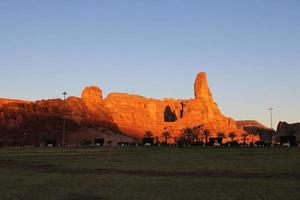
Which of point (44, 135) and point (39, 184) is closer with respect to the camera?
point (39, 184)

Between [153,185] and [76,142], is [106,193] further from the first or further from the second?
[76,142]

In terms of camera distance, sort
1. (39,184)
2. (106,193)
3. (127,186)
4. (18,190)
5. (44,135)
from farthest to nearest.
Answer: (44,135) → (39,184) → (127,186) → (18,190) → (106,193)

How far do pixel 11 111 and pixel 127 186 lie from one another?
179866 mm

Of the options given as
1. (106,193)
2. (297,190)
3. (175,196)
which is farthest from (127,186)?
(297,190)

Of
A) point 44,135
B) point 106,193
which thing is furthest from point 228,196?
point 44,135

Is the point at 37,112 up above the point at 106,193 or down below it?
above

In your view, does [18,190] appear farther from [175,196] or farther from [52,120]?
[52,120]

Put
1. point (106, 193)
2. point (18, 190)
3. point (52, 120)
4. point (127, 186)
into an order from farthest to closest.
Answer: point (52, 120), point (127, 186), point (18, 190), point (106, 193)

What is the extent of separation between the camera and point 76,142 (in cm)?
18162

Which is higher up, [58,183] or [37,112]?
[37,112]

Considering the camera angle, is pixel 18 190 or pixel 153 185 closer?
pixel 18 190

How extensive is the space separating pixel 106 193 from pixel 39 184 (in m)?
5.60

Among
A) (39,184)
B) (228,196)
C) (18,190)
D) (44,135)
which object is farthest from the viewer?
(44,135)

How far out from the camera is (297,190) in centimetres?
1839
